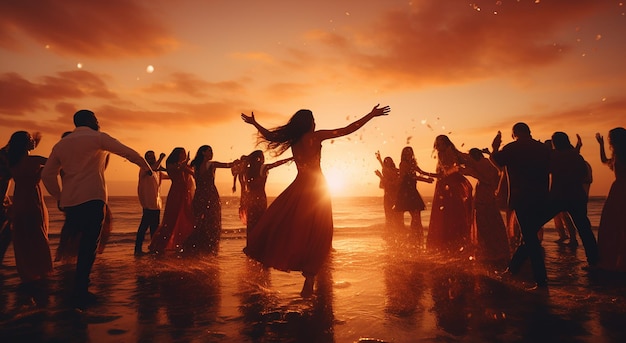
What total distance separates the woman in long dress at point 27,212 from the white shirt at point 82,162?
179 cm

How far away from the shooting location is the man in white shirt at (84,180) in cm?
512

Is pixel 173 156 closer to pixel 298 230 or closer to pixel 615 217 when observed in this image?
pixel 298 230

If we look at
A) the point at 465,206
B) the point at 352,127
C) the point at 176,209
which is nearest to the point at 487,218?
the point at 465,206

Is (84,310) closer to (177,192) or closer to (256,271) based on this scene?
(256,271)

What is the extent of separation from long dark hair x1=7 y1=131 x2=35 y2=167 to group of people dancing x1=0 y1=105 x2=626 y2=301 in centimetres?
1

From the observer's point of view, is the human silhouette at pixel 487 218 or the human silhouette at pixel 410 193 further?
the human silhouette at pixel 410 193

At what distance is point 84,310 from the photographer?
4793mm

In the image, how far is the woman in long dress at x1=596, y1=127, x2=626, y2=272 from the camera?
23.0 feet

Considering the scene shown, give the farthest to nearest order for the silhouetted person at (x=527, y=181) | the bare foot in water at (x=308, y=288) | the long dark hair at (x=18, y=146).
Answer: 1. the long dark hair at (x=18, y=146)
2. the silhouetted person at (x=527, y=181)
3. the bare foot in water at (x=308, y=288)

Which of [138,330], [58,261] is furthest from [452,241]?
[58,261]

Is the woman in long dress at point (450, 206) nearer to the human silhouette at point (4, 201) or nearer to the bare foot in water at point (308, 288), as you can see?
the bare foot in water at point (308, 288)

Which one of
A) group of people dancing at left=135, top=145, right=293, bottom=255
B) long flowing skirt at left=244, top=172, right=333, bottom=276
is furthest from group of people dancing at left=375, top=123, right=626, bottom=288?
group of people dancing at left=135, top=145, right=293, bottom=255

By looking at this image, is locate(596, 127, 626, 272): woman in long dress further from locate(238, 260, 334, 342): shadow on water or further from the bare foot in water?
the bare foot in water

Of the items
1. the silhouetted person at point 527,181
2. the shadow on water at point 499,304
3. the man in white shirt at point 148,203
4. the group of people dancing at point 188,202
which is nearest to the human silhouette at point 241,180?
the group of people dancing at point 188,202
